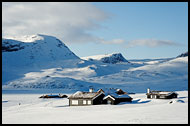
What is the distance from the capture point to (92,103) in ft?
190

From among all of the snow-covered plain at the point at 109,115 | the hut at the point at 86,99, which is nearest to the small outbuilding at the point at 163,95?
the hut at the point at 86,99

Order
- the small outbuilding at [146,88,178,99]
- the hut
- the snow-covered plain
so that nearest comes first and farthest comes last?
the snow-covered plain < the hut < the small outbuilding at [146,88,178,99]

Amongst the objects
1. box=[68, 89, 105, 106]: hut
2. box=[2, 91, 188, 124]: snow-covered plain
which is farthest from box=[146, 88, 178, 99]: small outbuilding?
box=[2, 91, 188, 124]: snow-covered plain

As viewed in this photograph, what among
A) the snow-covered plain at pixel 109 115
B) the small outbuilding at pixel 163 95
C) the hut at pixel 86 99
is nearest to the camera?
the snow-covered plain at pixel 109 115

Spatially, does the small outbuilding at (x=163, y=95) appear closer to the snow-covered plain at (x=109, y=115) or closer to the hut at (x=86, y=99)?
the hut at (x=86, y=99)

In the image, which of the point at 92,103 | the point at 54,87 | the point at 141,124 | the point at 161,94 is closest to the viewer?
the point at 141,124

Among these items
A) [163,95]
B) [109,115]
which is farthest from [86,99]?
[109,115]

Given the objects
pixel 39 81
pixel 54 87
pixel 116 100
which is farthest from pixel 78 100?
pixel 39 81

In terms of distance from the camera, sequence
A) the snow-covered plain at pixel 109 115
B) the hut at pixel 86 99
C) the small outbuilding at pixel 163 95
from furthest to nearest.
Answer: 1. the small outbuilding at pixel 163 95
2. the hut at pixel 86 99
3. the snow-covered plain at pixel 109 115

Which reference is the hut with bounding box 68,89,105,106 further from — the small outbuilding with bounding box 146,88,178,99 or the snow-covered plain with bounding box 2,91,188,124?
the small outbuilding with bounding box 146,88,178,99

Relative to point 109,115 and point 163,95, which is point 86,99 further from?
point 109,115

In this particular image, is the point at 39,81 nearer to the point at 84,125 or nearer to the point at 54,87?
the point at 54,87

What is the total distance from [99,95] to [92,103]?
2210 mm

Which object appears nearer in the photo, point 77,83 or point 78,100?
point 78,100
